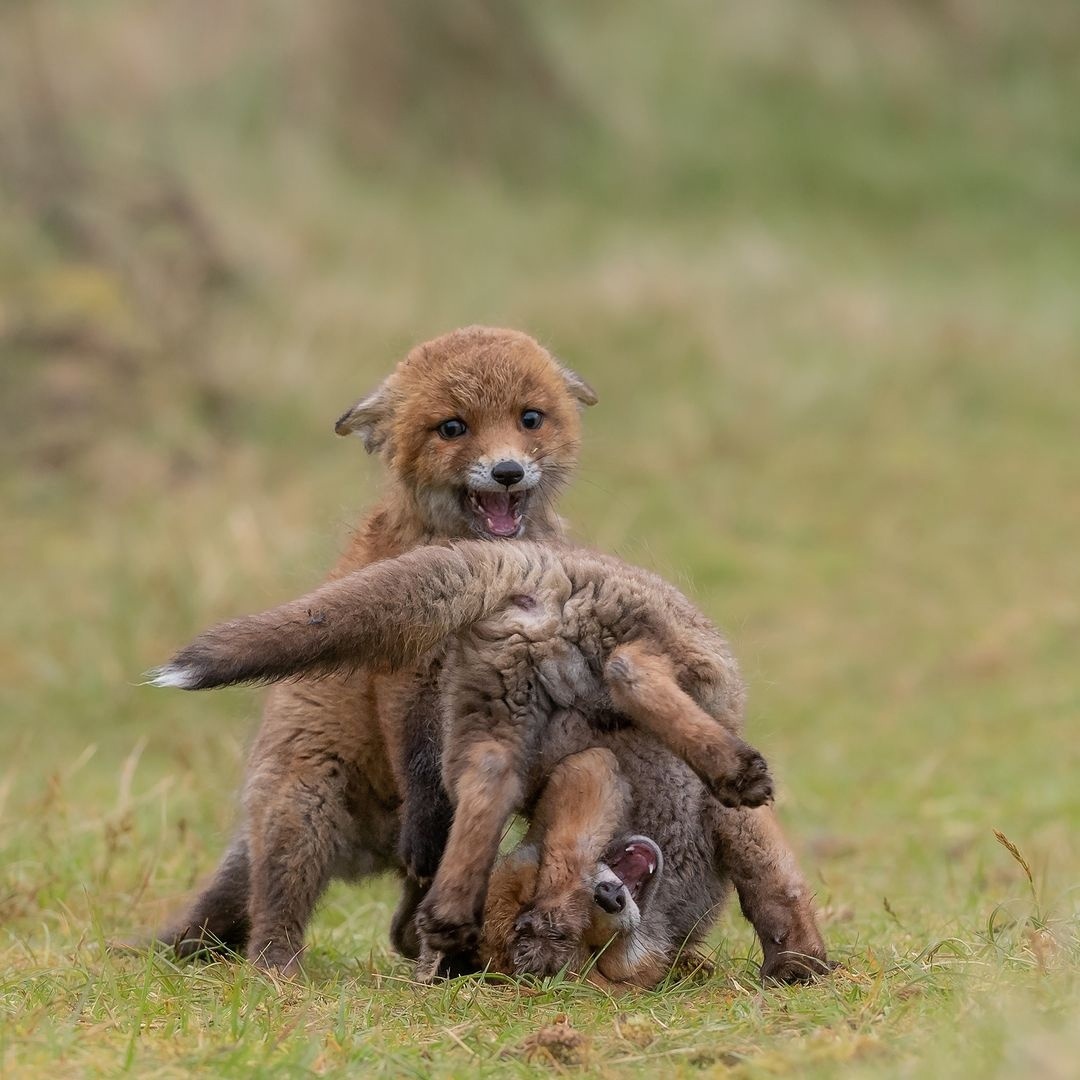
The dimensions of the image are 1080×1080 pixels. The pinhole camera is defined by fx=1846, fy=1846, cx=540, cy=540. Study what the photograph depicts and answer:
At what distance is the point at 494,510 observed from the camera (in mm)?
5805

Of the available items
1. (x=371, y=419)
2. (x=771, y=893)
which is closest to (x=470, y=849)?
(x=771, y=893)

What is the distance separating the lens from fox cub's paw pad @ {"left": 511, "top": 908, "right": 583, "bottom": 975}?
4527mm

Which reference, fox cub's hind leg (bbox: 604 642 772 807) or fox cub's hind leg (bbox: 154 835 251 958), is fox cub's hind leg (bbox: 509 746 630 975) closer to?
fox cub's hind leg (bbox: 604 642 772 807)

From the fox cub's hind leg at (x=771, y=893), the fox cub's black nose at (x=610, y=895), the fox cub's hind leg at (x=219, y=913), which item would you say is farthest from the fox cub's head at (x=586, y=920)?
the fox cub's hind leg at (x=219, y=913)

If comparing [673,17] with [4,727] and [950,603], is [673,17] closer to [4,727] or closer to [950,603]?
[950,603]

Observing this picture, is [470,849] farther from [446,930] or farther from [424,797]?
[424,797]

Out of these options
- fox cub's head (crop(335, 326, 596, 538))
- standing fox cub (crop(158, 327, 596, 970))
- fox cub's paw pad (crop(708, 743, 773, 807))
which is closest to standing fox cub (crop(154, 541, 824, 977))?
fox cub's paw pad (crop(708, 743, 773, 807))

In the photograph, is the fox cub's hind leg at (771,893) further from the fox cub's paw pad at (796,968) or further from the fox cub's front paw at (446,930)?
the fox cub's front paw at (446,930)

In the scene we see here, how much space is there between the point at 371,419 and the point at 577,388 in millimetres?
714

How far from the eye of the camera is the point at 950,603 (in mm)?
12812

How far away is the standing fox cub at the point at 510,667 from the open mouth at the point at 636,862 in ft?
0.90

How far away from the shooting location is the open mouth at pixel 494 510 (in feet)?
18.9

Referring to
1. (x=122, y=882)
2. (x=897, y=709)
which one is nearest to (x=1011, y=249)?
(x=897, y=709)

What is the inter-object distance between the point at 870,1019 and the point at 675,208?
18.4m
